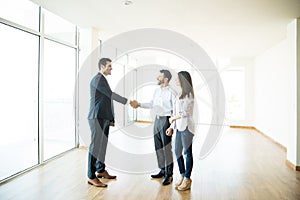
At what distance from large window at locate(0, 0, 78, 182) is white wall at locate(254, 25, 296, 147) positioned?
4.17 meters

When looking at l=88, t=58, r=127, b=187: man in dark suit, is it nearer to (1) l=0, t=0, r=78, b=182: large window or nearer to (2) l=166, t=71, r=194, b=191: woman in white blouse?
(2) l=166, t=71, r=194, b=191: woman in white blouse

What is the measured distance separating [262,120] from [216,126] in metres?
1.59

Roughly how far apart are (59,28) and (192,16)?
2444 millimetres

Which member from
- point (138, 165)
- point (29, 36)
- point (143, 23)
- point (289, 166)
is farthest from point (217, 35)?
point (29, 36)

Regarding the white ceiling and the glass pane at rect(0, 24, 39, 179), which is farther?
the white ceiling

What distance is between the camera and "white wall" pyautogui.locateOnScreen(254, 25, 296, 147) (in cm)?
429

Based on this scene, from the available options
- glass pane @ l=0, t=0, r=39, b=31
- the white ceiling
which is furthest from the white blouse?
glass pane @ l=0, t=0, r=39, b=31

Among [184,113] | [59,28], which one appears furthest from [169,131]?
[59,28]

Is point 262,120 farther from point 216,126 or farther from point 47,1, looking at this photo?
point 47,1

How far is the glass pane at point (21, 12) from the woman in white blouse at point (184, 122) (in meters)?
2.38

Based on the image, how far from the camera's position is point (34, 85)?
369 centimetres

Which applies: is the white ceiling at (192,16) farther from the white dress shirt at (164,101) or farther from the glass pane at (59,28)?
the white dress shirt at (164,101)

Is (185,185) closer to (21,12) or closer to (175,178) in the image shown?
(175,178)

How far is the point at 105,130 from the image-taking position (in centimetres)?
303
